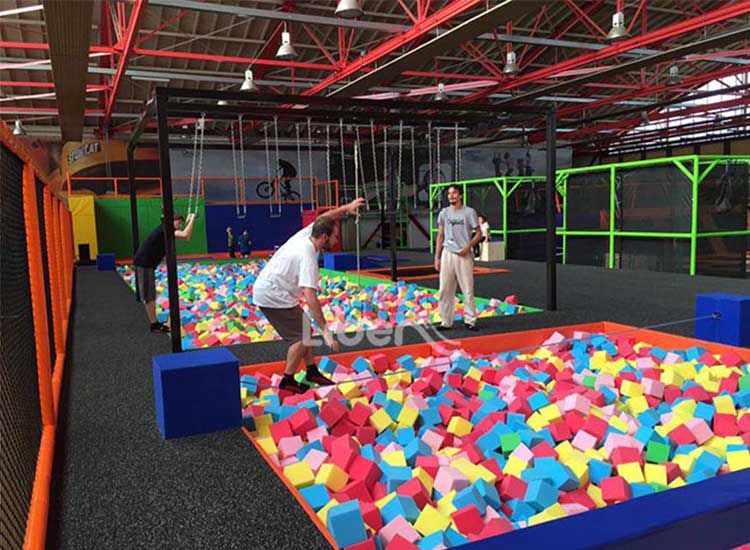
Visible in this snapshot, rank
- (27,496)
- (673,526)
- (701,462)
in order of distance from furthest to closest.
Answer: (701,462)
(27,496)
(673,526)

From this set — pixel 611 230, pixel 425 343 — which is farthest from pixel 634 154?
pixel 425 343

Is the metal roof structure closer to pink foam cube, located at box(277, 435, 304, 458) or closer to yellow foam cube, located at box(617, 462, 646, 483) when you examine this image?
yellow foam cube, located at box(617, 462, 646, 483)

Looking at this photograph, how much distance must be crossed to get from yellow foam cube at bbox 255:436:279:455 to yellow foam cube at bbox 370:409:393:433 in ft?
2.06

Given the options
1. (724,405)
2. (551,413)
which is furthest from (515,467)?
(724,405)

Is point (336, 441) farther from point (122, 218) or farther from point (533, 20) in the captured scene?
point (122, 218)

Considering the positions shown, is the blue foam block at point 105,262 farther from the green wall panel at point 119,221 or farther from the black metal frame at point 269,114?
the black metal frame at point 269,114

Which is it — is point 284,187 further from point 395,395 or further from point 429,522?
point 429,522

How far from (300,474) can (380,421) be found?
0.82 meters

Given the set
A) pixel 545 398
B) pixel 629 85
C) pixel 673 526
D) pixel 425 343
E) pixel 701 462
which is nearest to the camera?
pixel 673 526

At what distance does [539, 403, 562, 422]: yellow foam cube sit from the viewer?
361 centimetres

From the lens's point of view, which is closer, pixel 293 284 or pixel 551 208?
pixel 293 284

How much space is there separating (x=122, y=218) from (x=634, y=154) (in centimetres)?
2454

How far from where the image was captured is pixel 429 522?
2.47m

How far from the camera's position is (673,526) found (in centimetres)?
139
